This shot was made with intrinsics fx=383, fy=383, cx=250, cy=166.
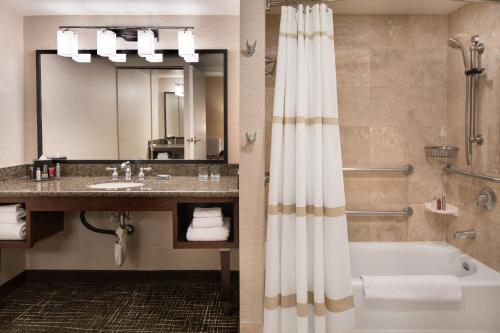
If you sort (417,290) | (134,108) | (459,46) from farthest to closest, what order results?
(134,108)
(459,46)
(417,290)

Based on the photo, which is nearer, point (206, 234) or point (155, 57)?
point (206, 234)

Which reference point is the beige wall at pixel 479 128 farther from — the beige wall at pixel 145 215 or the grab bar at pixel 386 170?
the beige wall at pixel 145 215

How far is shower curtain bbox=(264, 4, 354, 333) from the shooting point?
1969mm

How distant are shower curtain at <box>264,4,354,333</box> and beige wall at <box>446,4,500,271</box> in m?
0.92

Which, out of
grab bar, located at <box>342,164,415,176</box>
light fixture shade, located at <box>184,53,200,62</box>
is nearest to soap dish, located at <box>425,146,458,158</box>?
grab bar, located at <box>342,164,415,176</box>

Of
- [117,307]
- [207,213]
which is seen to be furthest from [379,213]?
[117,307]

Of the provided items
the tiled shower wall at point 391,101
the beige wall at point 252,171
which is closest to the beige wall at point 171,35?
the tiled shower wall at point 391,101

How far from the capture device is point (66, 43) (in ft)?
9.31

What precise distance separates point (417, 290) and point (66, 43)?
9.35 ft

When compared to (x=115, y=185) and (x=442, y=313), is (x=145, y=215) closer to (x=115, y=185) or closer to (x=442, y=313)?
(x=115, y=185)

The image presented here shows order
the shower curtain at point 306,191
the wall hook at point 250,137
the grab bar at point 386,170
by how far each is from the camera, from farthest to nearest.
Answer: the grab bar at point 386,170
the wall hook at point 250,137
the shower curtain at point 306,191

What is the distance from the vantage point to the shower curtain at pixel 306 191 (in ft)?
6.46

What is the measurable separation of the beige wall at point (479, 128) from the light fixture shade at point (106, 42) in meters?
2.38

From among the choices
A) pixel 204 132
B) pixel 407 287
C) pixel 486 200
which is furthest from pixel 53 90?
pixel 486 200
